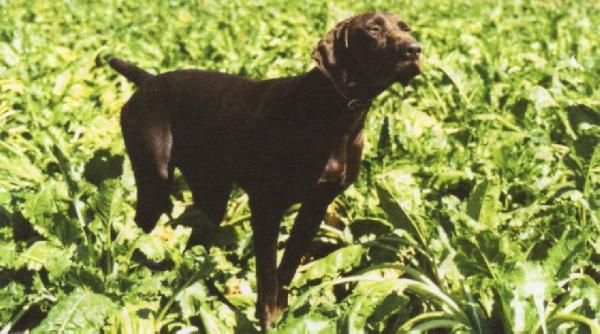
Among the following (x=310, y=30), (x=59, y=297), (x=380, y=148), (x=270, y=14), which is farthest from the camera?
(x=270, y=14)

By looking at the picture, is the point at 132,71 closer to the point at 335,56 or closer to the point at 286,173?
the point at 286,173

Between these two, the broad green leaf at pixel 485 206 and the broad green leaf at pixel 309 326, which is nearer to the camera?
the broad green leaf at pixel 309 326

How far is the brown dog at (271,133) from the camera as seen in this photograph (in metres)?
2.99

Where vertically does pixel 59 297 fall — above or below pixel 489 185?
below

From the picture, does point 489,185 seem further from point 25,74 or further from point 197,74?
point 25,74

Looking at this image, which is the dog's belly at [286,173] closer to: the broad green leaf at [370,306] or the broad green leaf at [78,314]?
the broad green leaf at [370,306]

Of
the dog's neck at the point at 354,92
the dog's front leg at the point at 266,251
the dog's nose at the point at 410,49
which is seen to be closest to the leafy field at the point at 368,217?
the dog's front leg at the point at 266,251

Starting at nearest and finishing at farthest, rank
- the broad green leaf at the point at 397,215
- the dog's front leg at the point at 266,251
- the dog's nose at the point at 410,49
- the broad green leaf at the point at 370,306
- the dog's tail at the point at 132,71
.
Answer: the dog's nose at the point at 410,49, the broad green leaf at the point at 370,306, the dog's front leg at the point at 266,251, the broad green leaf at the point at 397,215, the dog's tail at the point at 132,71

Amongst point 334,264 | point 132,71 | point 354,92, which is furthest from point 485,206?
point 132,71

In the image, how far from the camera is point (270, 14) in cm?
1068

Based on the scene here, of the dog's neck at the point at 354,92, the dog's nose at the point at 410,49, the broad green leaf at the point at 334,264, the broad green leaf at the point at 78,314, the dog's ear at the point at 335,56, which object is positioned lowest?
the broad green leaf at the point at 334,264

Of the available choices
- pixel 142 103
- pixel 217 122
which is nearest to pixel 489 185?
pixel 217 122

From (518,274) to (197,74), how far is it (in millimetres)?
2128

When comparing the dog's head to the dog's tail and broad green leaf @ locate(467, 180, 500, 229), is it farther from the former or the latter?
the dog's tail
